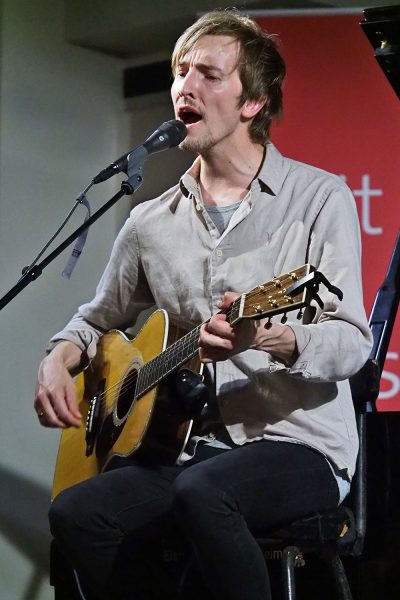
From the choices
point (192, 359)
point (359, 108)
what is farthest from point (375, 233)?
point (192, 359)

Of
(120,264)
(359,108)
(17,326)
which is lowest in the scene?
(17,326)

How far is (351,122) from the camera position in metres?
2.98

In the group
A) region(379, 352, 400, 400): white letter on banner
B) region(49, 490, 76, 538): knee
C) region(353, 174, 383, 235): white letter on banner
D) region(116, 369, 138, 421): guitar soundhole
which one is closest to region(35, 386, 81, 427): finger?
region(116, 369, 138, 421): guitar soundhole

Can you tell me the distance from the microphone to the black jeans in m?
0.63

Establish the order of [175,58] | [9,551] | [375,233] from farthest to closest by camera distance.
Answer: [9,551] → [375,233] → [175,58]

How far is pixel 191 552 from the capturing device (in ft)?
7.09

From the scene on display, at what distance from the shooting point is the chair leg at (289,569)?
6.50 feet

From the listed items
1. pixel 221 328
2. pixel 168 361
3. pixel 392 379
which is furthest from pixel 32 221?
pixel 221 328

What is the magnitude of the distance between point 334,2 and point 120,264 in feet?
4.19

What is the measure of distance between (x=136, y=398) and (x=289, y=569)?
1.68 feet

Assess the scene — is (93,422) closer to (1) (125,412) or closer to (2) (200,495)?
(1) (125,412)

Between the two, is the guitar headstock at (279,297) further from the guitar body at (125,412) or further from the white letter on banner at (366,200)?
the white letter on banner at (366,200)

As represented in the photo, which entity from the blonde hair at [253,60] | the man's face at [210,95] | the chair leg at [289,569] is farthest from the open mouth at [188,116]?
the chair leg at [289,569]

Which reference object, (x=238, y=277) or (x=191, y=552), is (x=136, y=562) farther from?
(x=238, y=277)
